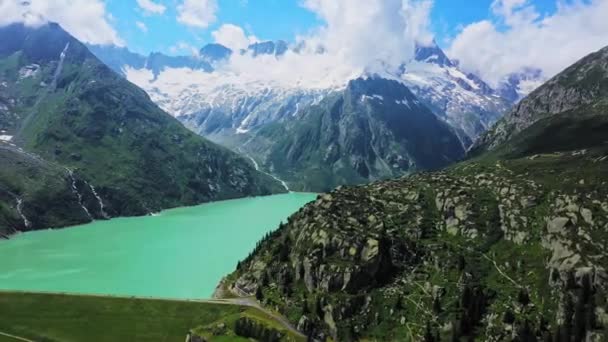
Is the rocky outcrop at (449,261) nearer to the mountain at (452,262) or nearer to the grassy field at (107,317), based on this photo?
the mountain at (452,262)

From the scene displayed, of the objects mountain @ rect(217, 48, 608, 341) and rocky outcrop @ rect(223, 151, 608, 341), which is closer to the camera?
mountain @ rect(217, 48, 608, 341)

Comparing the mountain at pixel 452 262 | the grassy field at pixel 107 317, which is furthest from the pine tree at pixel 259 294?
the grassy field at pixel 107 317

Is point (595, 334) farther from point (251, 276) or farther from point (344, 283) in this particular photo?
point (251, 276)

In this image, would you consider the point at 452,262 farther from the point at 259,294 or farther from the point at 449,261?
the point at 259,294

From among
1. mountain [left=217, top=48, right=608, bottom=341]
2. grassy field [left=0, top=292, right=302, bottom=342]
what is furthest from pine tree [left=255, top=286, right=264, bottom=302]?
grassy field [left=0, top=292, right=302, bottom=342]

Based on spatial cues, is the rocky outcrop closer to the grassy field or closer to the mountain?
the mountain

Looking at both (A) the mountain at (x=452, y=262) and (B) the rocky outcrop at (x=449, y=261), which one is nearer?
(A) the mountain at (x=452, y=262)

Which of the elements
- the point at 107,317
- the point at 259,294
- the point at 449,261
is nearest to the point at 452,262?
the point at 449,261
